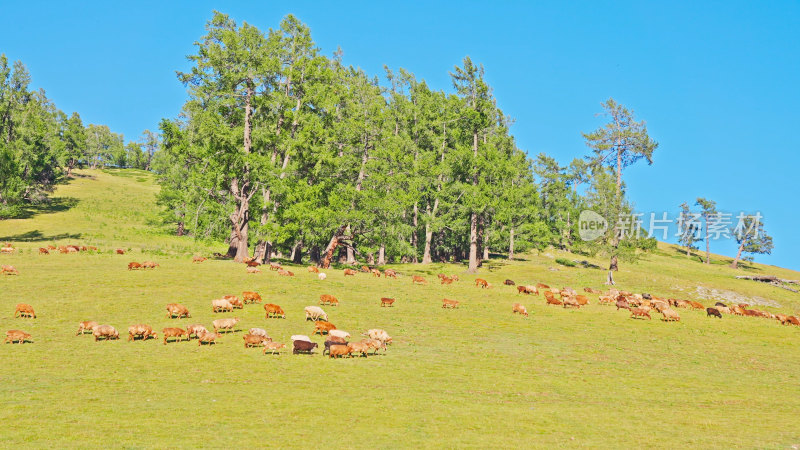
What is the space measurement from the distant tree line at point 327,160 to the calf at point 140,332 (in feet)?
81.6

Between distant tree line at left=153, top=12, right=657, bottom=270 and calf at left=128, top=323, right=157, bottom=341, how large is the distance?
24.9 meters

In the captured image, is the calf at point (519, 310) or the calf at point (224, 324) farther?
the calf at point (519, 310)

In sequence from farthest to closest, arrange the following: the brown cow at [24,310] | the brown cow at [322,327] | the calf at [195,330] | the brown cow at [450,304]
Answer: the brown cow at [450,304]
the brown cow at [322,327]
the brown cow at [24,310]
the calf at [195,330]

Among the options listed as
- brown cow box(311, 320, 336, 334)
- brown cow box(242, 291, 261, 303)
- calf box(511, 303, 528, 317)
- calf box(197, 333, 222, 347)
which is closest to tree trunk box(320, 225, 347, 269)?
brown cow box(242, 291, 261, 303)

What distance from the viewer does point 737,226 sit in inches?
4875

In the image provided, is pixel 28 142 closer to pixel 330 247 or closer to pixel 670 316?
pixel 330 247

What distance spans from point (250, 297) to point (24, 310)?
11508 millimetres

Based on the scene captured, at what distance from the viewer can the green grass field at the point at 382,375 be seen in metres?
15.0

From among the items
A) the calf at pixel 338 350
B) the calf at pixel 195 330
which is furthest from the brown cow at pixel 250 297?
the calf at pixel 338 350

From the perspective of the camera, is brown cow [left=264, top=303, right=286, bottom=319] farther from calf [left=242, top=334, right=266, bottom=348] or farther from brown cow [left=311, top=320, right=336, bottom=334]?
calf [left=242, top=334, right=266, bottom=348]

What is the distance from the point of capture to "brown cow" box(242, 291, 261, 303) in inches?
1282

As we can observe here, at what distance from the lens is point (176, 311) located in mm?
28203

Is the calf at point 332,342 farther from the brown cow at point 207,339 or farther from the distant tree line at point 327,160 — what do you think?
the distant tree line at point 327,160

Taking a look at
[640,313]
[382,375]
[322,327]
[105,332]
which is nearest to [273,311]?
[322,327]
